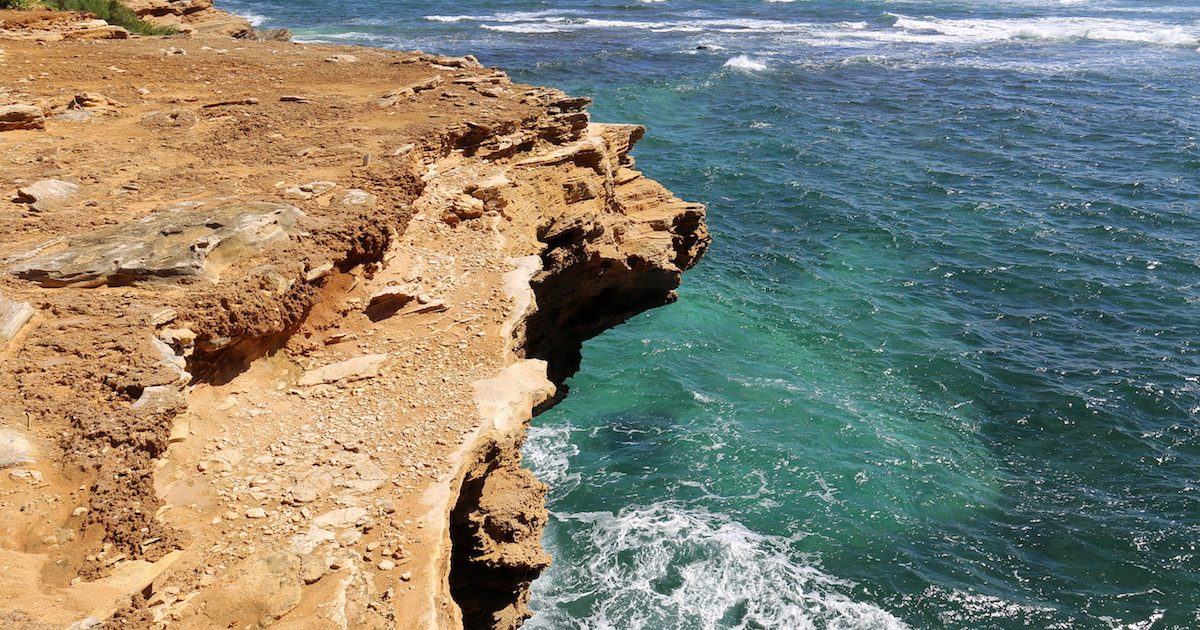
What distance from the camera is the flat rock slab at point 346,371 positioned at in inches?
391

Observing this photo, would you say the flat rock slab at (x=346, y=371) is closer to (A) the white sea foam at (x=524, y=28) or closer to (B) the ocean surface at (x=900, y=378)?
(B) the ocean surface at (x=900, y=378)

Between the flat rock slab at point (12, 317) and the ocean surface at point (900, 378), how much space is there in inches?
356

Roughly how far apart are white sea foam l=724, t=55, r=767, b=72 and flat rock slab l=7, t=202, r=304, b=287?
38496mm

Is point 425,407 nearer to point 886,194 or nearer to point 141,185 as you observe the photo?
point 141,185

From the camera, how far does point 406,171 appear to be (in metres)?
12.9

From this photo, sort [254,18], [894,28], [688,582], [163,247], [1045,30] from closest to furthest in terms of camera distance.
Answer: [163,247], [688,582], [1045,30], [254,18], [894,28]

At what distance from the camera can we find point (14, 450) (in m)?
7.68

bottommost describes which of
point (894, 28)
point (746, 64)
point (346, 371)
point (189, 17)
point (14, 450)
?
point (346, 371)

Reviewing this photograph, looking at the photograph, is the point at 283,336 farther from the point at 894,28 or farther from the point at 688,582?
the point at 894,28

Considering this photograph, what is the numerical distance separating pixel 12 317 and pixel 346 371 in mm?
3259

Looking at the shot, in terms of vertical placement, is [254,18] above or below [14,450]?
above

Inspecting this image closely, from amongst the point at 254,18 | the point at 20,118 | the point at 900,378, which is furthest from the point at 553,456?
the point at 254,18

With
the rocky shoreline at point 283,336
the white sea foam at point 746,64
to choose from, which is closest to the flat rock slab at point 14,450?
the rocky shoreline at point 283,336

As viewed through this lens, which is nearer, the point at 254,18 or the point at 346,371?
the point at 346,371
